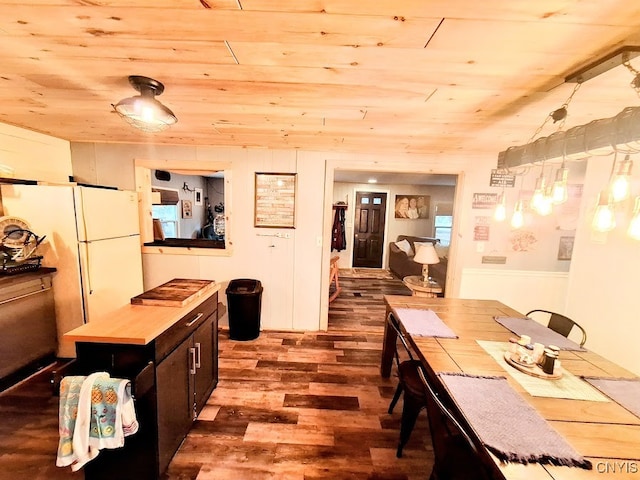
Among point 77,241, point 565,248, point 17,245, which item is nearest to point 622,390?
point 565,248

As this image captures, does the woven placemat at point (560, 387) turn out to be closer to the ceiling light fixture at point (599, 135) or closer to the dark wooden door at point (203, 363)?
the ceiling light fixture at point (599, 135)

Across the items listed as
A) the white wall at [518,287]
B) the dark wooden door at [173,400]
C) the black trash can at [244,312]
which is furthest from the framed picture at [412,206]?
the dark wooden door at [173,400]

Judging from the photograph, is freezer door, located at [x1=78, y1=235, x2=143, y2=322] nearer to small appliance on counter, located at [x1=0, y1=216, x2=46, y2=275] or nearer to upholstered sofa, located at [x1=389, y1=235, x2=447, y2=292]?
small appliance on counter, located at [x1=0, y1=216, x2=46, y2=275]

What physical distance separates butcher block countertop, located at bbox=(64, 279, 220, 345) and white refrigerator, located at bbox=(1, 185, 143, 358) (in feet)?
2.85

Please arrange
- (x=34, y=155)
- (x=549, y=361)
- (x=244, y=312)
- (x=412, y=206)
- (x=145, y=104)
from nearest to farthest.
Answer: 1. (x=549, y=361)
2. (x=145, y=104)
3. (x=34, y=155)
4. (x=244, y=312)
5. (x=412, y=206)

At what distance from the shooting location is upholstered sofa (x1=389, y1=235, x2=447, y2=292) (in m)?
4.75

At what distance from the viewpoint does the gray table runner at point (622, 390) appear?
113 centimetres

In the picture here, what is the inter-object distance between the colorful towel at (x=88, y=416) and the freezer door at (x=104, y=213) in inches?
67.4

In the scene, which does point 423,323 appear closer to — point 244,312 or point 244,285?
point 244,312

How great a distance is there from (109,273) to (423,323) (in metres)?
2.92

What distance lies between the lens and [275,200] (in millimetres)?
3193

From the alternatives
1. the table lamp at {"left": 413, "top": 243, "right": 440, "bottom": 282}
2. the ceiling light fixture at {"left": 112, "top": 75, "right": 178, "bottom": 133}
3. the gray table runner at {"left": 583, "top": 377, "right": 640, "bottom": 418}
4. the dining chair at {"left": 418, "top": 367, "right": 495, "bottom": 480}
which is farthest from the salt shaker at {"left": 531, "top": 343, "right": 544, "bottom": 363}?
the ceiling light fixture at {"left": 112, "top": 75, "right": 178, "bottom": 133}

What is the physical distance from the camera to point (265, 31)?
1.03 metres

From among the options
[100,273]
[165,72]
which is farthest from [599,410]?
[100,273]
